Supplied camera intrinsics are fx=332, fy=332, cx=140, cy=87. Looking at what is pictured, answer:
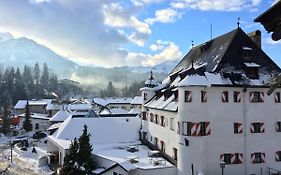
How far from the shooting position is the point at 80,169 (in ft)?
94.4

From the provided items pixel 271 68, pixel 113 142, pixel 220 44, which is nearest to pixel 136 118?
pixel 113 142

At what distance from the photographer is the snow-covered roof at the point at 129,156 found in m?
31.5

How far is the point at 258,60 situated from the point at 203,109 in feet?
27.6

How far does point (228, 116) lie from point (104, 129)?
20642 millimetres

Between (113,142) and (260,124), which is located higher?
(260,124)

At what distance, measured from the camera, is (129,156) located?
116 feet

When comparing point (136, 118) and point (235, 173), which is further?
point (136, 118)

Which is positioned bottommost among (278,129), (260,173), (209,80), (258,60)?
(260,173)

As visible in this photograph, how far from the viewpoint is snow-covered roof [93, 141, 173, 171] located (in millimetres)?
31523

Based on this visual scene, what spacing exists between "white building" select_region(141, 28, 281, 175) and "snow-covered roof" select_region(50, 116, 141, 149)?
13271 mm

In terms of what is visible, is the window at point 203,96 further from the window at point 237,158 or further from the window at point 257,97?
the window at point 237,158

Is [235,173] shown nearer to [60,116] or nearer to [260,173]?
[260,173]

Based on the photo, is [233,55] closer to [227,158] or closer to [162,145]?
[227,158]

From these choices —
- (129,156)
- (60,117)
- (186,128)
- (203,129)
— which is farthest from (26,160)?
(203,129)
